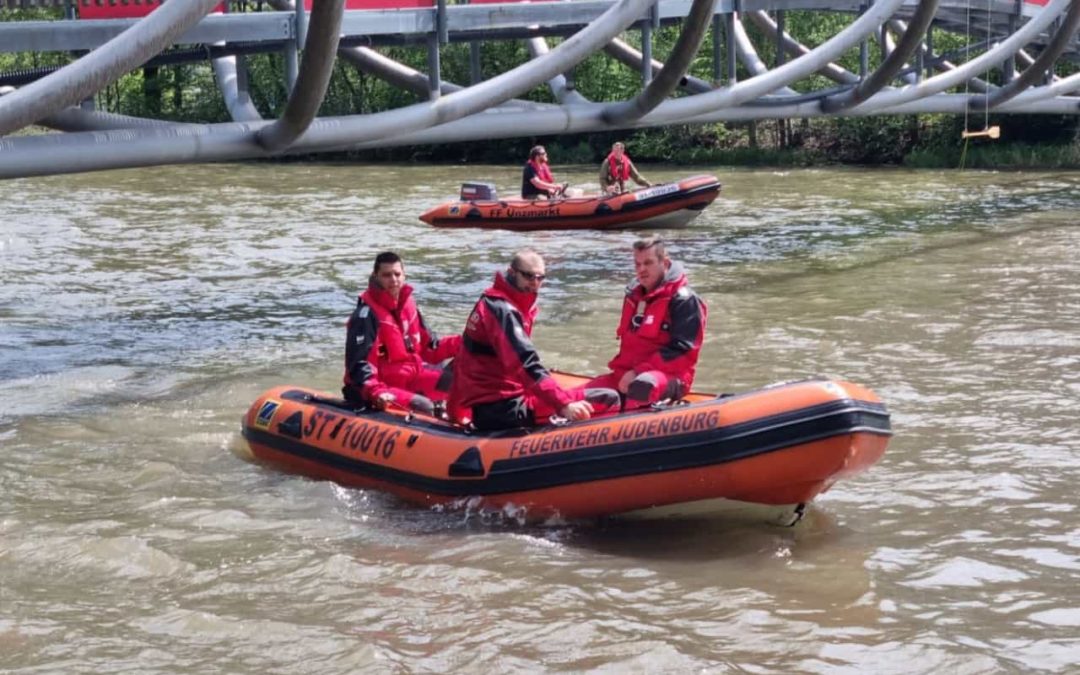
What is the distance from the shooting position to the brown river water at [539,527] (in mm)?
6605

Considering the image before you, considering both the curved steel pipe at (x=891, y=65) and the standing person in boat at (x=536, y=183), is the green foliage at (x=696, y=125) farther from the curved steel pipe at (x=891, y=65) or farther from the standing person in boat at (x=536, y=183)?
the curved steel pipe at (x=891, y=65)

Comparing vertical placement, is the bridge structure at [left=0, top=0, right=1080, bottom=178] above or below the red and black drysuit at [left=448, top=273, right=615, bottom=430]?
above

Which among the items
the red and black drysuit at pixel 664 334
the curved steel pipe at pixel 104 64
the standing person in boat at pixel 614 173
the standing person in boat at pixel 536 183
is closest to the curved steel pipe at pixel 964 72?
the standing person in boat at pixel 614 173

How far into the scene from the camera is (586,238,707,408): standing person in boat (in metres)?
8.55

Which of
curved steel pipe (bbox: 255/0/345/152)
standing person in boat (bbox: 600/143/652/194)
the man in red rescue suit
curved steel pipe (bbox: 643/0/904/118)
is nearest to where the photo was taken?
the man in red rescue suit

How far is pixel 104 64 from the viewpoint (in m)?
9.48

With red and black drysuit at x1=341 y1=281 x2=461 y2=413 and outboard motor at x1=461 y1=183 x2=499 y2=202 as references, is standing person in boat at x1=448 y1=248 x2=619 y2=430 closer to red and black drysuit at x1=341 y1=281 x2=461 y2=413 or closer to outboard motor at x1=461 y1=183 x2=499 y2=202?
red and black drysuit at x1=341 y1=281 x2=461 y2=413

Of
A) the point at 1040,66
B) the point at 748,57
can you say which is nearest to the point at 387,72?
the point at 748,57

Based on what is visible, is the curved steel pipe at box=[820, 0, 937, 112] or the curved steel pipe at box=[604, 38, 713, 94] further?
the curved steel pipe at box=[604, 38, 713, 94]

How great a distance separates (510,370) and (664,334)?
1010 mm

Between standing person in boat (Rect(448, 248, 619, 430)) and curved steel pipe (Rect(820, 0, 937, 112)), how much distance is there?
9582 millimetres

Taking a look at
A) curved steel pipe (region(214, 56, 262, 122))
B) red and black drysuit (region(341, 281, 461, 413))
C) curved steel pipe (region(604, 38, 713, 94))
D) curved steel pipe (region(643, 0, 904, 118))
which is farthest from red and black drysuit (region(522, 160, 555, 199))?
red and black drysuit (region(341, 281, 461, 413))

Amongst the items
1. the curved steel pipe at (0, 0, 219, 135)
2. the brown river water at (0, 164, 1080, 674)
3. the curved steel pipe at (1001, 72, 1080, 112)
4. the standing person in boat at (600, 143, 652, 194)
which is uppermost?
the curved steel pipe at (0, 0, 219, 135)

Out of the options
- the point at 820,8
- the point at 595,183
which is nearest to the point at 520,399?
the point at 820,8
